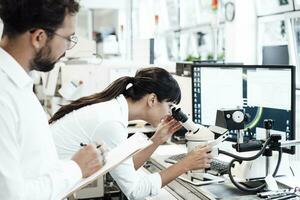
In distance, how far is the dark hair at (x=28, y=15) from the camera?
3.54ft

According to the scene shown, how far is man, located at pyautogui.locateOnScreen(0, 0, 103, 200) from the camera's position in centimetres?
102

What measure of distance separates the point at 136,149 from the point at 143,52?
229 centimetres

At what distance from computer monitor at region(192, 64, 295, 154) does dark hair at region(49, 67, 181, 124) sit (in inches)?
13.0

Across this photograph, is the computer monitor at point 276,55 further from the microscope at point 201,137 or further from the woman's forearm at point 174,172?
the woman's forearm at point 174,172

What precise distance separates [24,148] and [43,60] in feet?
0.80

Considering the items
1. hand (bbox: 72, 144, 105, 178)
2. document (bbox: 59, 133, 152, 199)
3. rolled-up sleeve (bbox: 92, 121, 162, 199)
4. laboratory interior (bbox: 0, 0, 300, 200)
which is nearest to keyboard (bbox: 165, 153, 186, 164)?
laboratory interior (bbox: 0, 0, 300, 200)

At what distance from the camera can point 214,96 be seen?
2.15 meters

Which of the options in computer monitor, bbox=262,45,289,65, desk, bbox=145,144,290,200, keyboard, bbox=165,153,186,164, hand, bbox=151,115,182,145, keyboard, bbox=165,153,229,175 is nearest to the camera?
desk, bbox=145,144,290,200

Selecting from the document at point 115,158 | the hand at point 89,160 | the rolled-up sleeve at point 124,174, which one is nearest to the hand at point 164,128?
the rolled-up sleeve at point 124,174

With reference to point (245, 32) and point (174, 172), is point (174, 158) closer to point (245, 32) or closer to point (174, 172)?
point (174, 172)

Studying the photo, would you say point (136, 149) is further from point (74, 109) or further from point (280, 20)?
point (280, 20)

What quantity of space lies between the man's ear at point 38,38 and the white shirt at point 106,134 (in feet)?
2.08

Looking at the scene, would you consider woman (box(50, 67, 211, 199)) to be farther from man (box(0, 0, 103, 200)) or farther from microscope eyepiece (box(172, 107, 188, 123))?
man (box(0, 0, 103, 200))

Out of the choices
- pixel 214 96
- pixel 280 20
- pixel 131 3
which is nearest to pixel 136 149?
pixel 214 96
